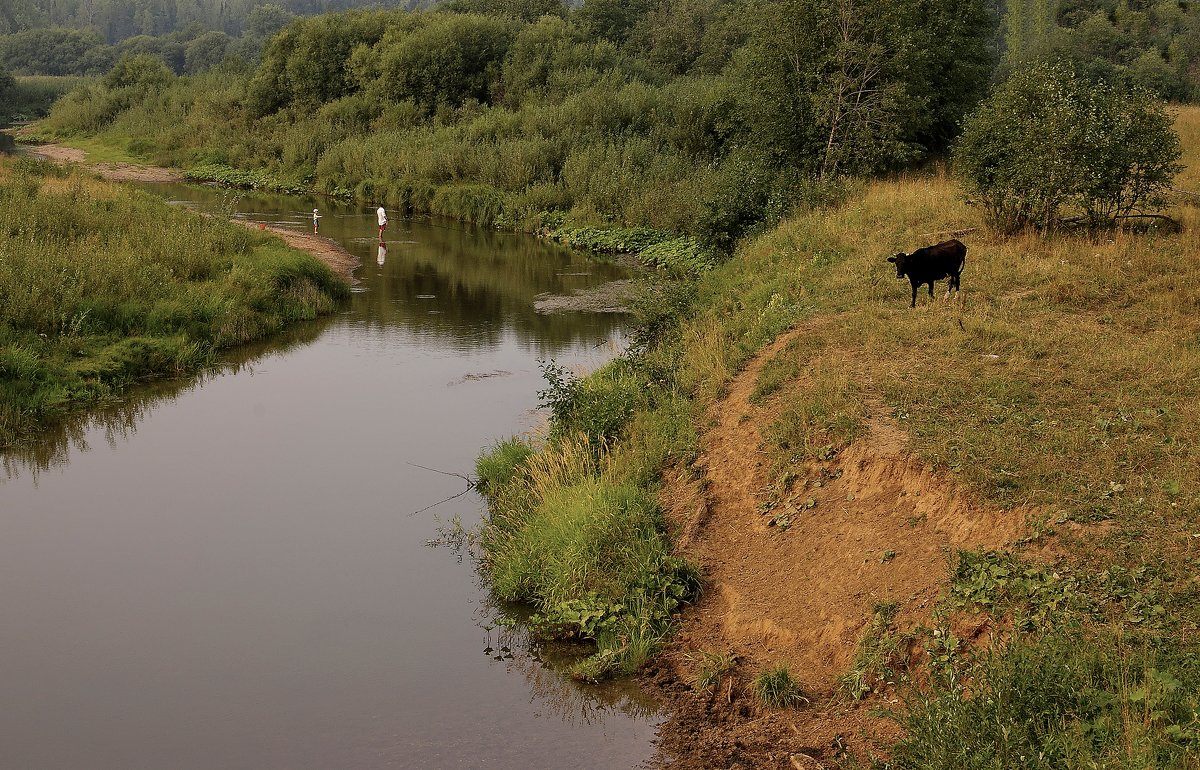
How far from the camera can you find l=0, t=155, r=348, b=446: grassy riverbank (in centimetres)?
1598

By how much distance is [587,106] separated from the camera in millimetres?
42594

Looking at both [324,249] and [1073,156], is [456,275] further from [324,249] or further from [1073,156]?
[1073,156]

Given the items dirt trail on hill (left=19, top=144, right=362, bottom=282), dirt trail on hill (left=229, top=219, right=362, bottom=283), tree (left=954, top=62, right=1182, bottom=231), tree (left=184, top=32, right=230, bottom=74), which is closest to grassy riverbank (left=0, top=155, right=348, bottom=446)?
dirt trail on hill (left=229, top=219, right=362, bottom=283)

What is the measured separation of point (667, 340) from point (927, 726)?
10.4 m

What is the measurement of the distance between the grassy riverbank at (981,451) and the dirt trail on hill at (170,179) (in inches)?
542

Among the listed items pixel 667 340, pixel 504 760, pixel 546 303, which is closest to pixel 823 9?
pixel 546 303

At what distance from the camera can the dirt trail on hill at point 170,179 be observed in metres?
28.4

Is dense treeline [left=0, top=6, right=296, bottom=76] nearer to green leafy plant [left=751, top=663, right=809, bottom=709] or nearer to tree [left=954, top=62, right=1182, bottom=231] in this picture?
tree [left=954, top=62, right=1182, bottom=231]

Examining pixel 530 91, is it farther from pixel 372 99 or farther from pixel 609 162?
pixel 609 162

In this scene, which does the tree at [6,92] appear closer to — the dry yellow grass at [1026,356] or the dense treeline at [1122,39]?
the dense treeline at [1122,39]

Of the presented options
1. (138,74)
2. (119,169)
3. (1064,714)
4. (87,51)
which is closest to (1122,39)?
(119,169)

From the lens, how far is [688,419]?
12.4m

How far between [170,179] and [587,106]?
2142cm

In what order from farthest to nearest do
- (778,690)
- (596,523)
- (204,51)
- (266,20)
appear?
(266,20)
(204,51)
(596,523)
(778,690)
